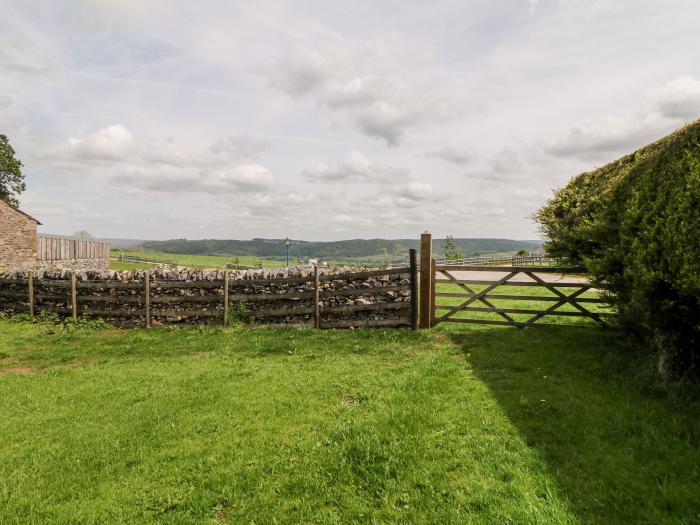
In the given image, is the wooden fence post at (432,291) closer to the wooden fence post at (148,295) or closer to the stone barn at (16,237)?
the wooden fence post at (148,295)

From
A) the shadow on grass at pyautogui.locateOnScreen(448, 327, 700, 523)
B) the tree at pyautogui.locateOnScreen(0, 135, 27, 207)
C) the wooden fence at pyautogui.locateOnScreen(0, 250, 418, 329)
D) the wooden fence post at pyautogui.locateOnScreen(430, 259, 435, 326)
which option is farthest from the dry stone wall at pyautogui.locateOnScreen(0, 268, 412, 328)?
the tree at pyautogui.locateOnScreen(0, 135, 27, 207)

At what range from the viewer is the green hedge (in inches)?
200

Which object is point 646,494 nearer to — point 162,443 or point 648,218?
point 648,218

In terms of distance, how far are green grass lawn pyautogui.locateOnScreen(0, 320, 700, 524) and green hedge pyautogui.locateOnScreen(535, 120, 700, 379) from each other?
0.87 m

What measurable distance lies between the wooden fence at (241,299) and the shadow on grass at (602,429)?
3911 mm

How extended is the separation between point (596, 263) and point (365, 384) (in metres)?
4.98

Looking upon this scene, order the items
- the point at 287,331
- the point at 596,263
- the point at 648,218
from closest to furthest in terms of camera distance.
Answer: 1. the point at 648,218
2. the point at 596,263
3. the point at 287,331

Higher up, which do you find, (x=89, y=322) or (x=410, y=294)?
(x=410, y=294)

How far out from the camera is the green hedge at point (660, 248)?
16.7 feet

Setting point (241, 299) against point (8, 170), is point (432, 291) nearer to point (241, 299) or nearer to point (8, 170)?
point (241, 299)

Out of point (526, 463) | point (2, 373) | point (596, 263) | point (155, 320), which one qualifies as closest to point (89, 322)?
point (155, 320)

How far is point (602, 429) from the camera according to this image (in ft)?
15.1

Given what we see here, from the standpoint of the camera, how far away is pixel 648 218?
602 cm

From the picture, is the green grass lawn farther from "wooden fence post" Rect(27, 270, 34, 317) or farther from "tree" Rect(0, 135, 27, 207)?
"tree" Rect(0, 135, 27, 207)
